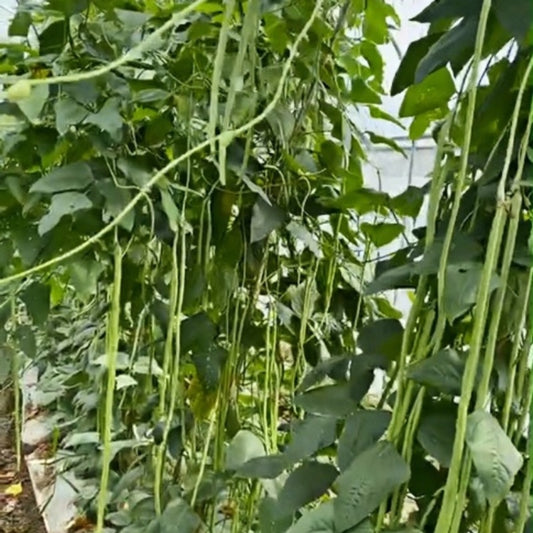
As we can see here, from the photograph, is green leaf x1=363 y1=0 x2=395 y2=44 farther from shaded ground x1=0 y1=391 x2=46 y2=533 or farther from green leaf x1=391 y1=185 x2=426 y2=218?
shaded ground x1=0 y1=391 x2=46 y2=533

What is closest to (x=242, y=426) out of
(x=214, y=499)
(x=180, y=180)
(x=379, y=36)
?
(x=214, y=499)

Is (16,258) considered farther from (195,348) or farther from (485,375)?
(485,375)

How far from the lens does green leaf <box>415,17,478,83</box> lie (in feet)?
1.32

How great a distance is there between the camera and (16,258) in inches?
31.8

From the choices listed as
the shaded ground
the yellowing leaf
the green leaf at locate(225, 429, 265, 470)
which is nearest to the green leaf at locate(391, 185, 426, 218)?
the green leaf at locate(225, 429, 265, 470)

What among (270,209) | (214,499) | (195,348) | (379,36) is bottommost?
(214,499)

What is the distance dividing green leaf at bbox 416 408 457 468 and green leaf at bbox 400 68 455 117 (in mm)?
223

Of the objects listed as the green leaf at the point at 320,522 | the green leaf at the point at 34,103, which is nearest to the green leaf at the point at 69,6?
the green leaf at the point at 34,103

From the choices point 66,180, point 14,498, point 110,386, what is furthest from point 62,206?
point 14,498

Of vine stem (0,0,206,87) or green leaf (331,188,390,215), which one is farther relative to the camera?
green leaf (331,188,390,215)

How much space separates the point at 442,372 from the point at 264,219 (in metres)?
0.29

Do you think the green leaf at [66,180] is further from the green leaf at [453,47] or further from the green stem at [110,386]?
the green leaf at [453,47]

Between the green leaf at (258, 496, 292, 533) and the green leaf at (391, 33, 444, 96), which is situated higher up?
the green leaf at (391, 33, 444, 96)

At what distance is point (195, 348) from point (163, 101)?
8.0 inches
